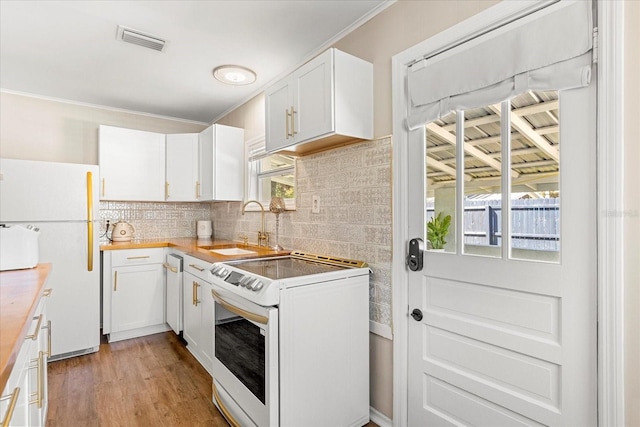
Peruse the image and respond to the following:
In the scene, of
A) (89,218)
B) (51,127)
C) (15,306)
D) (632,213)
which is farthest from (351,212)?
(51,127)

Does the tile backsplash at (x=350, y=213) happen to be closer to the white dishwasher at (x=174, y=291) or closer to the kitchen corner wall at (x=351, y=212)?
the kitchen corner wall at (x=351, y=212)

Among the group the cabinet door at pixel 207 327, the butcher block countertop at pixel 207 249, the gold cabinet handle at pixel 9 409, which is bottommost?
the cabinet door at pixel 207 327

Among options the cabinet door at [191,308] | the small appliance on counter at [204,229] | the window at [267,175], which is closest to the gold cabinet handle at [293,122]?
the window at [267,175]

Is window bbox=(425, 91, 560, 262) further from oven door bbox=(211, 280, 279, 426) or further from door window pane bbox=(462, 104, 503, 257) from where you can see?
oven door bbox=(211, 280, 279, 426)

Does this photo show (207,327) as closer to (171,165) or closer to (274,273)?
(274,273)

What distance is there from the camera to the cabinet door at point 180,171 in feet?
12.6

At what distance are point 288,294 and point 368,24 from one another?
168 cm

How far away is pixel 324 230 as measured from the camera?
7.97 ft

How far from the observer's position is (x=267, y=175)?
11.2ft

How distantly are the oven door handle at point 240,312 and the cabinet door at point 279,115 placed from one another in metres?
1.06

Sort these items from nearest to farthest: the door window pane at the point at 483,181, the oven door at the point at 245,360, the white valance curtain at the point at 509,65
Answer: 1. the white valance curtain at the point at 509,65
2. the door window pane at the point at 483,181
3. the oven door at the point at 245,360

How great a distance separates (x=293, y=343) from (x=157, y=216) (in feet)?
10.4

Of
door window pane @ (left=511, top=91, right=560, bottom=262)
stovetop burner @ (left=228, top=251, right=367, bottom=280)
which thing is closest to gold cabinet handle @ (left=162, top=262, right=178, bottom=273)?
stovetop burner @ (left=228, top=251, right=367, bottom=280)

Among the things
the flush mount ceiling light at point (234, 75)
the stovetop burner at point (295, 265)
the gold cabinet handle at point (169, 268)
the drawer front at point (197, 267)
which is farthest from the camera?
the gold cabinet handle at point (169, 268)
